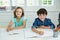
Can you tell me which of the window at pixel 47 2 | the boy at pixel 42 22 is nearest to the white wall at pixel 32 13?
the window at pixel 47 2

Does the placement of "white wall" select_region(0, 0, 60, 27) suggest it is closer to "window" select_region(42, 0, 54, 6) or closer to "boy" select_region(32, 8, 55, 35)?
"window" select_region(42, 0, 54, 6)

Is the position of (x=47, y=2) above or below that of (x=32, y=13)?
above

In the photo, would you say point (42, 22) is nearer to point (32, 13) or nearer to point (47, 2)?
point (32, 13)

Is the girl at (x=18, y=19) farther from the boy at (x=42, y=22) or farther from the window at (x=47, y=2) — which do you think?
the window at (x=47, y=2)

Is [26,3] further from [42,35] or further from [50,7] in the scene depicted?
[42,35]

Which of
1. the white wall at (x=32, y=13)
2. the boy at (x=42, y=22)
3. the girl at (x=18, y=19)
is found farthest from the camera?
the white wall at (x=32, y=13)

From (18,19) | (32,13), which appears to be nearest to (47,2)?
(32,13)

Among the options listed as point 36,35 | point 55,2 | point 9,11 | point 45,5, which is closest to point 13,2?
point 9,11

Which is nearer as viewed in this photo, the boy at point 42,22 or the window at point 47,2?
the boy at point 42,22

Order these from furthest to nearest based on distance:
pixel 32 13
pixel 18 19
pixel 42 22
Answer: pixel 32 13 < pixel 18 19 < pixel 42 22

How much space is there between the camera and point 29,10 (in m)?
3.79

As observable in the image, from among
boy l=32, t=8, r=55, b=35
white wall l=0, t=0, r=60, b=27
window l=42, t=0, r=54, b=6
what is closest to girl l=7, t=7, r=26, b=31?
boy l=32, t=8, r=55, b=35

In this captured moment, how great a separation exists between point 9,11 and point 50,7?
1.01 m

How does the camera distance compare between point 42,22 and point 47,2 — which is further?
point 47,2
